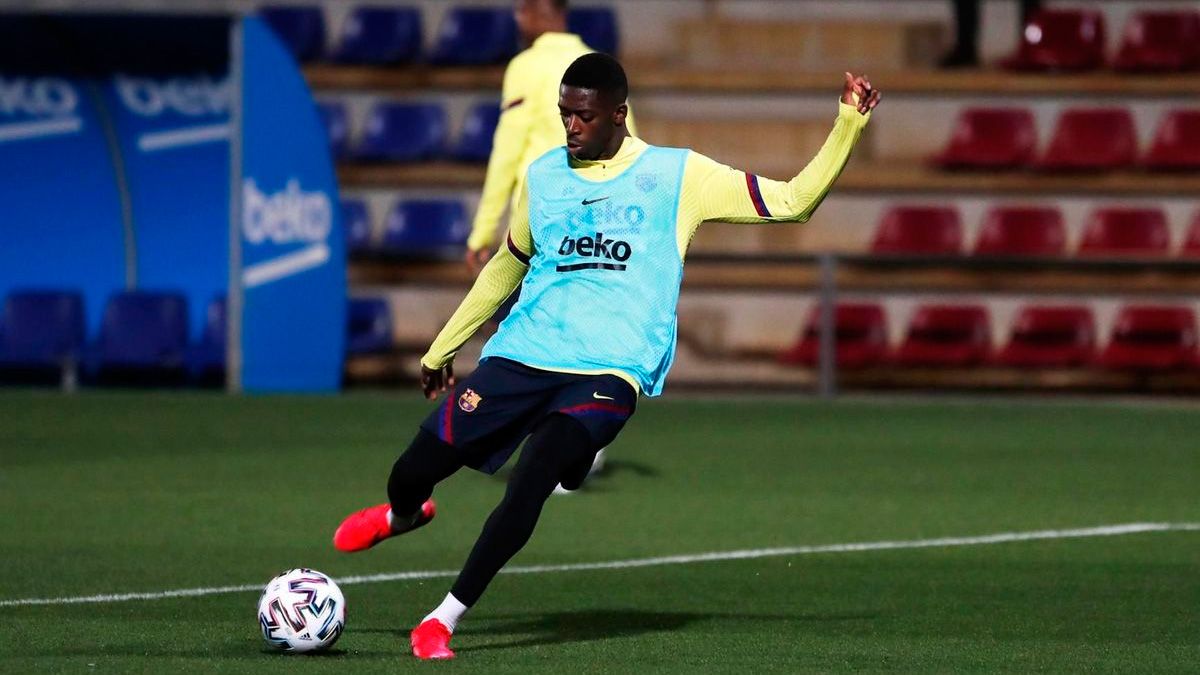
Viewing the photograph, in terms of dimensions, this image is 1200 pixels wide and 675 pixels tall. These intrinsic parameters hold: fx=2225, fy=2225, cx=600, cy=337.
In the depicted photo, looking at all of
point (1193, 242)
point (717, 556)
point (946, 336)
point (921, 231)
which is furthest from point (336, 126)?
point (717, 556)

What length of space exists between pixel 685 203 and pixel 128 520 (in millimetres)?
4211

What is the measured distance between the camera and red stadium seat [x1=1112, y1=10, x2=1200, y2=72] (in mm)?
19797

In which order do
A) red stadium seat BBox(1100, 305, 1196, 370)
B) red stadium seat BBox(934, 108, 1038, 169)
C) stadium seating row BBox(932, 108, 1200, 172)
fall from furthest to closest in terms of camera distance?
red stadium seat BBox(934, 108, 1038, 169) < stadium seating row BBox(932, 108, 1200, 172) < red stadium seat BBox(1100, 305, 1196, 370)

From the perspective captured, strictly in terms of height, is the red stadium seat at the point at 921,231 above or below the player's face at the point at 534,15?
below

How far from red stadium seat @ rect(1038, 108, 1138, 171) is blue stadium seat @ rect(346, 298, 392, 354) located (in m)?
5.93

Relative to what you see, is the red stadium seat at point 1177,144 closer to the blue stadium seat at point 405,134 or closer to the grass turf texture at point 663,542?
the grass turf texture at point 663,542

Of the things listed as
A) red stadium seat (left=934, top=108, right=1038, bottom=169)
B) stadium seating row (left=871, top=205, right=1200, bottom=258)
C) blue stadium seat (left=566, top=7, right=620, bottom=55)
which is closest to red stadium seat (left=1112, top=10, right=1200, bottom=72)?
red stadium seat (left=934, top=108, right=1038, bottom=169)

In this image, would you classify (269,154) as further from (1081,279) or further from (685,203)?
(685,203)

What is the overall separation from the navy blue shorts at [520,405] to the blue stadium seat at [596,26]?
1394 centimetres

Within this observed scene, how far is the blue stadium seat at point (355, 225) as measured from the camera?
1978 cm

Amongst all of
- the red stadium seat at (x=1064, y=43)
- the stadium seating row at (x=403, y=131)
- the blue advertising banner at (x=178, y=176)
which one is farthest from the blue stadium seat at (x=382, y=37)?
the red stadium seat at (x=1064, y=43)

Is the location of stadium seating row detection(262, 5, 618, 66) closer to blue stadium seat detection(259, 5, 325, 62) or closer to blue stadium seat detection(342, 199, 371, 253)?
blue stadium seat detection(259, 5, 325, 62)

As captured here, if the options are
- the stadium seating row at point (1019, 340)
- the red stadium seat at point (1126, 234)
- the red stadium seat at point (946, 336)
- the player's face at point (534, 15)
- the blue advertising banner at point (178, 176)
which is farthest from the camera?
the blue advertising banner at point (178, 176)

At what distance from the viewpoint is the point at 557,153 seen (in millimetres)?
6824
